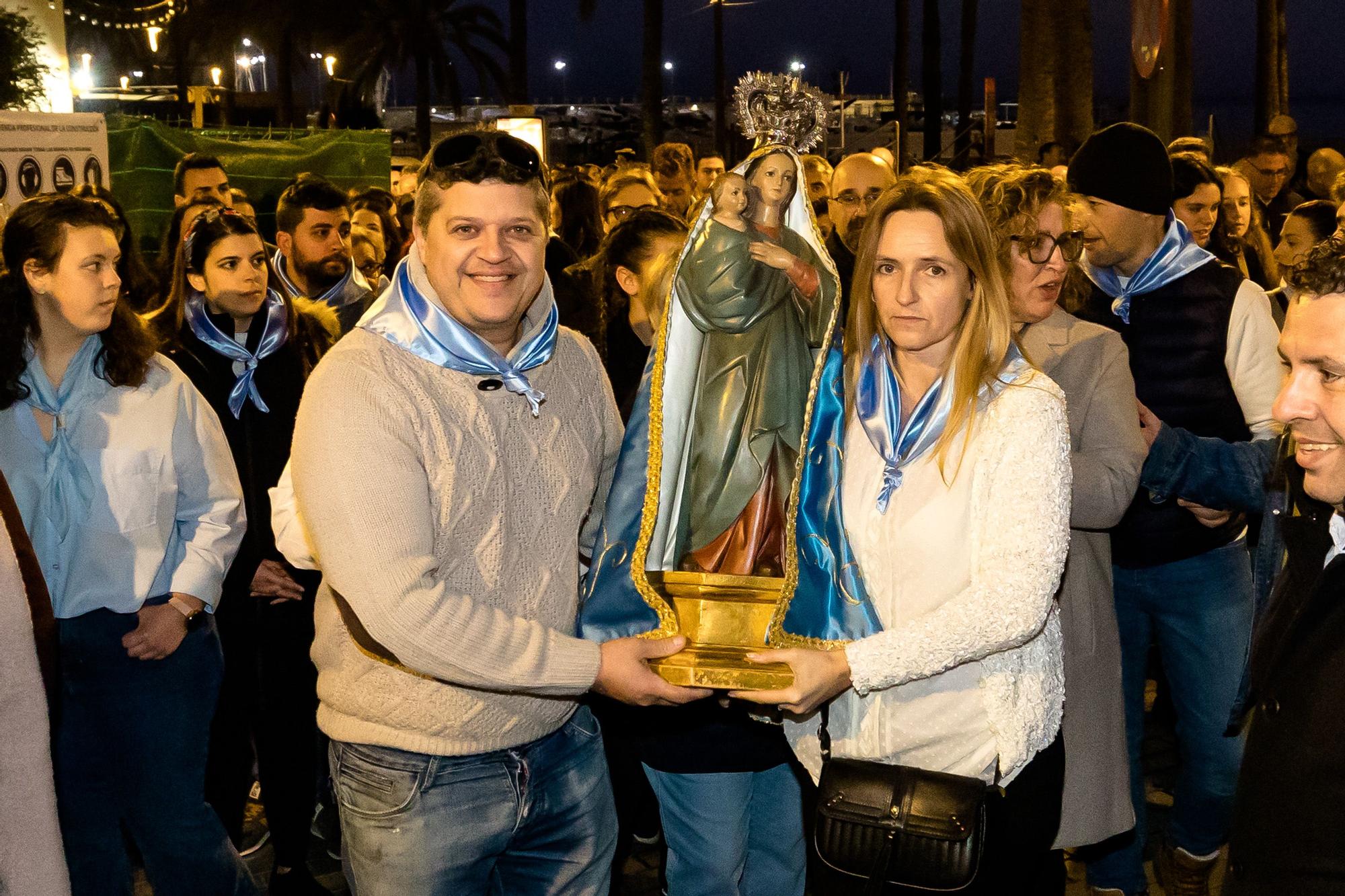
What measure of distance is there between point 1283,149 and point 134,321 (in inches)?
→ 347

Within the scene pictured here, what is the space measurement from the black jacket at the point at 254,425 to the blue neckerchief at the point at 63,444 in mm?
957

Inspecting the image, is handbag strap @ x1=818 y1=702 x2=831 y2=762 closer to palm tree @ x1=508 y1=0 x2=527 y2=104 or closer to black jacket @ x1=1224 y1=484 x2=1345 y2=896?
black jacket @ x1=1224 y1=484 x2=1345 y2=896

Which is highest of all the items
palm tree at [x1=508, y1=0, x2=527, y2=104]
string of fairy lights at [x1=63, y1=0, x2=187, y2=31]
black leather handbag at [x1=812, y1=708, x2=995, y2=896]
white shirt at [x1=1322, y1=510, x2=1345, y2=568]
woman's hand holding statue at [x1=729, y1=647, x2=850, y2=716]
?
string of fairy lights at [x1=63, y1=0, x2=187, y2=31]

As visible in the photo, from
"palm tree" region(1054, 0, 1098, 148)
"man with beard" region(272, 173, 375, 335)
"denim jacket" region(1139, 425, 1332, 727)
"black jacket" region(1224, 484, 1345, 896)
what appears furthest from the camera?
"palm tree" region(1054, 0, 1098, 148)

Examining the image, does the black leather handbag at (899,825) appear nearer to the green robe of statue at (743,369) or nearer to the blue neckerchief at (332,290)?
the green robe of statue at (743,369)

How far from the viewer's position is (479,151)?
3.08m

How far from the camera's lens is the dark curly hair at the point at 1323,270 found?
2.47 metres

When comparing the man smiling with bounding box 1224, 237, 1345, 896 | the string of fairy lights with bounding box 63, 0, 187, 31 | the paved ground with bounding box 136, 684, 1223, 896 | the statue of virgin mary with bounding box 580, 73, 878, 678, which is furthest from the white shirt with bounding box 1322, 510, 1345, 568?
the string of fairy lights with bounding box 63, 0, 187, 31

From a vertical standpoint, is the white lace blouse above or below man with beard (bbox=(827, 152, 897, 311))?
below

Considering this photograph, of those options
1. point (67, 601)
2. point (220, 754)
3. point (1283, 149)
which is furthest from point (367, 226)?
point (1283, 149)

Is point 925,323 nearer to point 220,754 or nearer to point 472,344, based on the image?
point 472,344

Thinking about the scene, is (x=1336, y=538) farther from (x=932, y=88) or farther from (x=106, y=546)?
(x=932, y=88)

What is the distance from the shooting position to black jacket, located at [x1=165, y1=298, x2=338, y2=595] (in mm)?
5195

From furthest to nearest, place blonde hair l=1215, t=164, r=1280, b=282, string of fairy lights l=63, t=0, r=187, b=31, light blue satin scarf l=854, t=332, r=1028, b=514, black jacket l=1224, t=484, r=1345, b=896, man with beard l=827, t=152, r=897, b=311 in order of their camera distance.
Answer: string of fairy lights l=63, t=0, r=187, b=31 → blonde hair l=1215, t=164, r=1280, b=282 → man with beard l=827, t=152, r=897, b=311 → light blue satin scarf l=854, t=332, r=1028, b=514 → black jacket l=1224, t=484, r=1345, b=896
